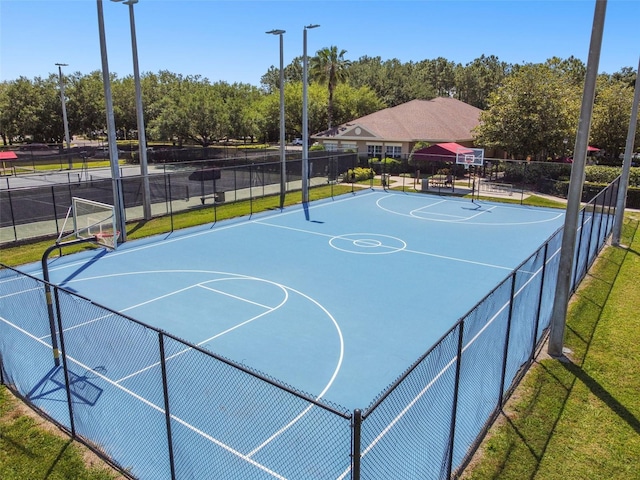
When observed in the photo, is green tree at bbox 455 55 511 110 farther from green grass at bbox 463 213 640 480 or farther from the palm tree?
green grass at bbox 463 213 640 480

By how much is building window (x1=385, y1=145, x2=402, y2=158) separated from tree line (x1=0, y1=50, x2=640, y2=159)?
695cm

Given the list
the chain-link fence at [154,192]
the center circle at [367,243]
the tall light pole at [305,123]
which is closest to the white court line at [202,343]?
the center circle at [367,243]

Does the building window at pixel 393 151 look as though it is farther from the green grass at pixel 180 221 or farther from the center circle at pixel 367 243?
the center circle at pixel 367 243

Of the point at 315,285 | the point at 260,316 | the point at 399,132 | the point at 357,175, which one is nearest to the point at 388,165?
the point at 399,132

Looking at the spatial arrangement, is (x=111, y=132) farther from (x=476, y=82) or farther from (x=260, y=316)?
(x=476, y=82)

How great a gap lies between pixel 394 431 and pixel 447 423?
836 millimetres

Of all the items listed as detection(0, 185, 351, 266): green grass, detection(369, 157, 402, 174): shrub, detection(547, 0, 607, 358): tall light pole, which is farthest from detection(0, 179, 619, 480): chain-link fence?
detection(369, 157, 402, 174): shrub

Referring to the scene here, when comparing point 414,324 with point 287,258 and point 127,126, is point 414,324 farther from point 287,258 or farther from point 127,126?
point 127,126

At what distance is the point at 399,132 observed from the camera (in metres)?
44.8

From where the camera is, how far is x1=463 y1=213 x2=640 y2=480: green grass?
275 inches

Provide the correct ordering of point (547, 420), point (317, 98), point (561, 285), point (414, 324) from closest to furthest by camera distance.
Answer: point (547, 420) → point (561, 285) → point (414, 324) → point (317, 98)

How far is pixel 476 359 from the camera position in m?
8.76

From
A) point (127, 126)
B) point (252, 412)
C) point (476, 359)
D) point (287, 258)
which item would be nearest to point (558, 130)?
point (287, 258)

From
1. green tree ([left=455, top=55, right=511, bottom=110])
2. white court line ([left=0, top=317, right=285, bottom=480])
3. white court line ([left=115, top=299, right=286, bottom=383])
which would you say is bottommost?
white court line ([left=0, top=317, right=285, bottom=480])
